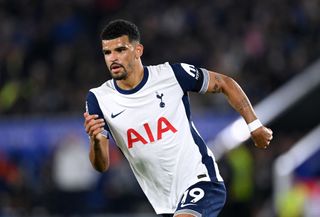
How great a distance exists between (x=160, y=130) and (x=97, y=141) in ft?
1.71

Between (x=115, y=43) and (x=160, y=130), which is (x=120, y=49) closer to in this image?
(x=115, y=43)

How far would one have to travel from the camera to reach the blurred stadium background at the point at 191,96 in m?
15.4

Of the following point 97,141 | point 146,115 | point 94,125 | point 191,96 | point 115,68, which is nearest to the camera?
point 94,125

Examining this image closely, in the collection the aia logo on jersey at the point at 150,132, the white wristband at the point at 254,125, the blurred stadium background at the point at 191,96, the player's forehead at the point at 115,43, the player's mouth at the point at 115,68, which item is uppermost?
the player's forehead at the point at 115,43

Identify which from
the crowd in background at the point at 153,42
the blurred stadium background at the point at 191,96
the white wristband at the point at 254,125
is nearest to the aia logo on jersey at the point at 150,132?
the white wristband at the point at 254,125

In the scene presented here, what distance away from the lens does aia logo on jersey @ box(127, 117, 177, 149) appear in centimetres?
802

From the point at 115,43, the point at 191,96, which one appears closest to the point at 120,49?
the point at 115,43

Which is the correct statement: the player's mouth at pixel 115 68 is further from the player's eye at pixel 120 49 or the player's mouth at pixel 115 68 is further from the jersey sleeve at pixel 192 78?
the jersey sleeve at pixel 192 78

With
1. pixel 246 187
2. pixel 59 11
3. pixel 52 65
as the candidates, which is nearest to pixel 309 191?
pixel 246 187

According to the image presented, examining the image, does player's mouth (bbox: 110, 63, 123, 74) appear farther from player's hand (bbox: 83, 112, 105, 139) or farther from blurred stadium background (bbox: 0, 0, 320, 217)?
blurred stadium background (bbox: 0, 0, 320, 217)

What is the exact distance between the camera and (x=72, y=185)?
56.0 ft

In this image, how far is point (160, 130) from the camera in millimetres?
8023

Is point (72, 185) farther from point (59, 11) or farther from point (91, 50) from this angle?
point (59, 11)

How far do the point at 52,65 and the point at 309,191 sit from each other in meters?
7.55
